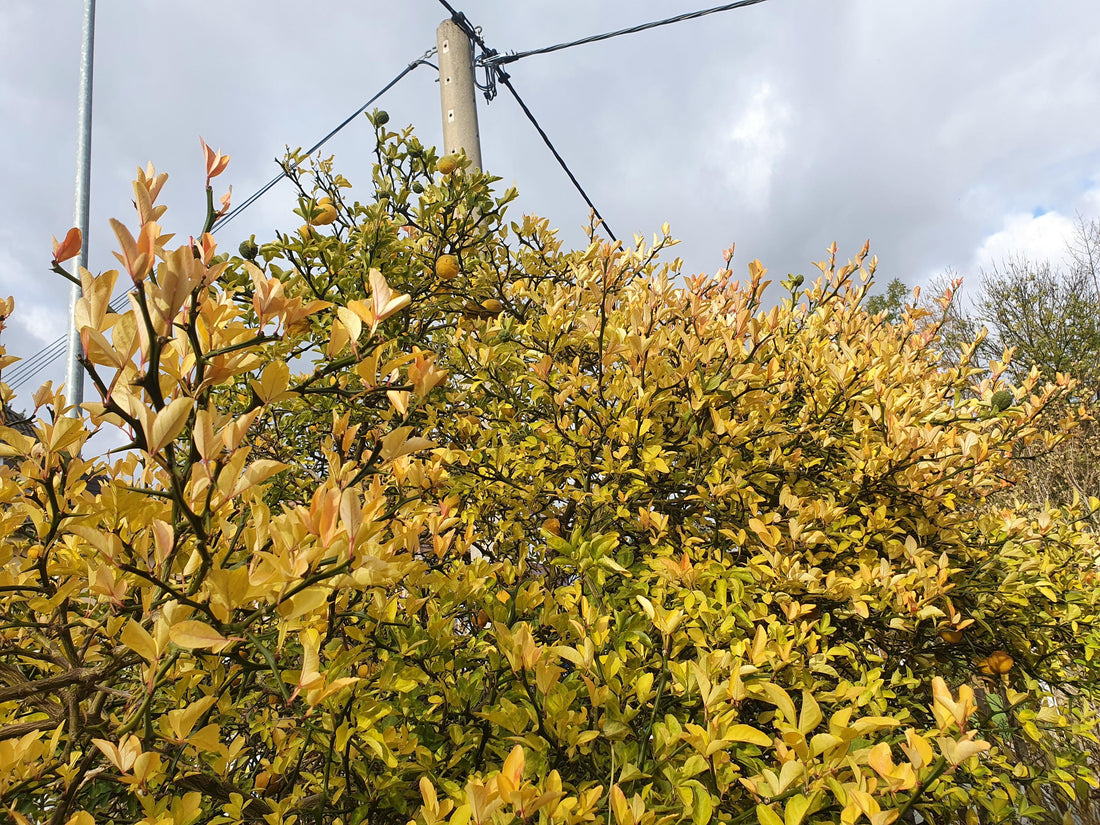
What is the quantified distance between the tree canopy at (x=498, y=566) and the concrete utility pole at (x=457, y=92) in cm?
106

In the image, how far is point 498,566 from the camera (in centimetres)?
153

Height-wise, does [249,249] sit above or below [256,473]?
above

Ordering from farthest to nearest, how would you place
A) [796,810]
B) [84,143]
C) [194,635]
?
[84,143], [796,810], [194,635]

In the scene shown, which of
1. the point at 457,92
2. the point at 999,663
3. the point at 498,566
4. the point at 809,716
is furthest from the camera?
the point at 457,92

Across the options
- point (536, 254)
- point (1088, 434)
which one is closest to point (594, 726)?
point (536, 254)

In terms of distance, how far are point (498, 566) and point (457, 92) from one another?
339 centimetres

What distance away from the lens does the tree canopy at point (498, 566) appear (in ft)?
2.69

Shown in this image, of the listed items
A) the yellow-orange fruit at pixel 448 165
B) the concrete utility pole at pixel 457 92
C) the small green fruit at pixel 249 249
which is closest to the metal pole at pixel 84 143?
the concrete utility pole at pixel 457 92

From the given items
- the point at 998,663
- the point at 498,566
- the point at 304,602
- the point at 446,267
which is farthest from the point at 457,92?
the point at 998,663

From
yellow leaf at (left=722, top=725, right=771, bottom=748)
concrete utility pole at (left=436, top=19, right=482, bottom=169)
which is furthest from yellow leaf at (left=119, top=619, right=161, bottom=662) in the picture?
concrete utility pole at (left=436, top=19, right=482, bottom=169)

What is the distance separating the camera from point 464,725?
50.7 inches

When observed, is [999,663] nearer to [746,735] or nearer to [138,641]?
[746,735]

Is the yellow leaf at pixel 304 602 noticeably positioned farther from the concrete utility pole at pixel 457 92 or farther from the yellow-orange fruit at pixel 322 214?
the concrete utility pole at pixel 457 92

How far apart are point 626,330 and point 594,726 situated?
4.30ft
